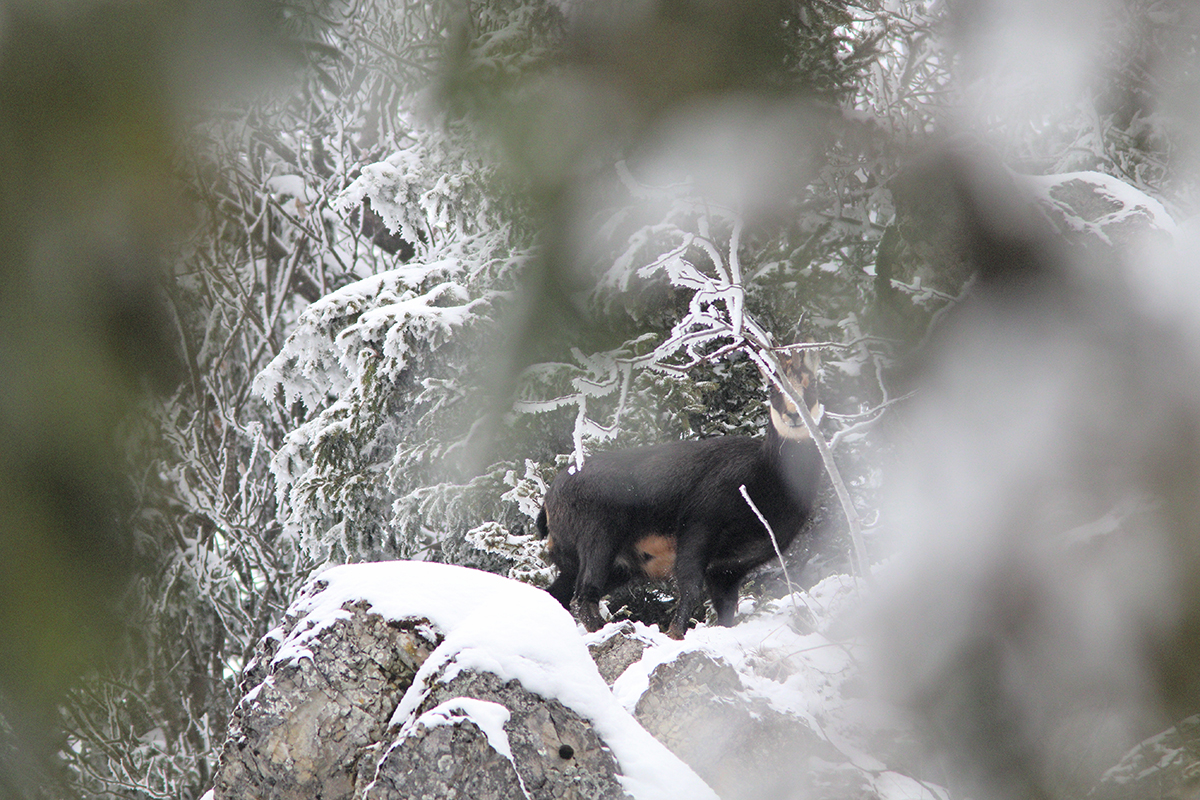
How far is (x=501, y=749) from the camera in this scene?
7.17 ft

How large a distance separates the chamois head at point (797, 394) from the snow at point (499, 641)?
1099mm

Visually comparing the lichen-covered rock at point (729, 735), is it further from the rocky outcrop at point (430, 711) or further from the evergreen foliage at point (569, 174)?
the evergreen foliage at point (569, 174)

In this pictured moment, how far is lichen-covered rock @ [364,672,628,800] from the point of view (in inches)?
83.5

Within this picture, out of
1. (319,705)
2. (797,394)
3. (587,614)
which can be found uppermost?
(797,394)

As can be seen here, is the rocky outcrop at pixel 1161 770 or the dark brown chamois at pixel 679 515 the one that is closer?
the rocky outcrop at pixel 1161 770

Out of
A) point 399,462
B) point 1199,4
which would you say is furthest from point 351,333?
point 1199,4

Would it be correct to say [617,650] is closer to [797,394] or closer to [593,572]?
[593,572]

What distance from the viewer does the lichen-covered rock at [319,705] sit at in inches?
94.2

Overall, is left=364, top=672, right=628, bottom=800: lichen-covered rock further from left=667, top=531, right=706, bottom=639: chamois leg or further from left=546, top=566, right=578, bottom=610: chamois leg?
left=546, top=566, right=578, bottom=610: chamois leg

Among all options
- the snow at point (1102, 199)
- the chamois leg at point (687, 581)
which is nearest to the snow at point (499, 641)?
the chamois leg at point (687, 581)

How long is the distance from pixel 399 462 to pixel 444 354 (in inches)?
79.3

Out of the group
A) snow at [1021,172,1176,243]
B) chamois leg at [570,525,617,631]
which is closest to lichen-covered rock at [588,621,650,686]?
chamois leg at [570,525,617,631]

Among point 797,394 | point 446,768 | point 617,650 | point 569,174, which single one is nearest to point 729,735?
point 617,650

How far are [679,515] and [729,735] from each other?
62.3 inches
